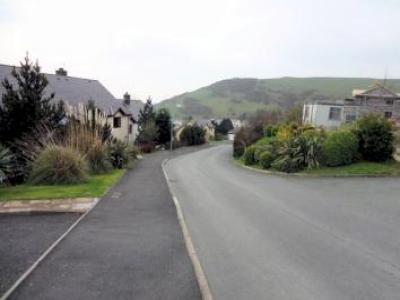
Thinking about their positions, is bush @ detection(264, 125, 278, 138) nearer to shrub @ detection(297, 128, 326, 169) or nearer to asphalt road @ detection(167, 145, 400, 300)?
shrub @ detection(297, 128, 326, 169)

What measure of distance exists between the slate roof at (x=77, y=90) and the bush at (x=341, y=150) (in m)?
19.2

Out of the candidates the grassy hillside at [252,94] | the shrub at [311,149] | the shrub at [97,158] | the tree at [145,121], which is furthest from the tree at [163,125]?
the grassy hillside at [252,94]

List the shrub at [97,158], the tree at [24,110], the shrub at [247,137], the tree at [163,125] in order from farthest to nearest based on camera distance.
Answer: the tree at [163,125] → the shrub at [247,137] → the shrub at [97,158] → the tree at [24,110]

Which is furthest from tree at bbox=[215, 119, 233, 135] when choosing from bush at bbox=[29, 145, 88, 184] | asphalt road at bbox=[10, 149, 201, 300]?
asphalt road at bbox=[10, 149, 201, 300]

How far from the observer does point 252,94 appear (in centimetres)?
14838

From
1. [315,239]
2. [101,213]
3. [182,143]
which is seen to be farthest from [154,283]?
[182,143]

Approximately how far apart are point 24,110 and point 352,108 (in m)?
39.5

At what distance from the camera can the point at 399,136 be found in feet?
81.8

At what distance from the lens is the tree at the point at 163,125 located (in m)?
54.9

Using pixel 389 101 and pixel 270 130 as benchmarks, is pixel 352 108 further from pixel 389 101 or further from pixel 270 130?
pixel 270 130

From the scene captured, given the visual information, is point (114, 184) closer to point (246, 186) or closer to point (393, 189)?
point (246, 186)

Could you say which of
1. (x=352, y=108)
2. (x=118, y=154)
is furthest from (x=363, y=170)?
(x=352, y=108)

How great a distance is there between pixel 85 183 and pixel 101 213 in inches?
212

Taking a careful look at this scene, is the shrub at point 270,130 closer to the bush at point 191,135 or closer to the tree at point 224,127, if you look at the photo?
the bush at point 191,135
